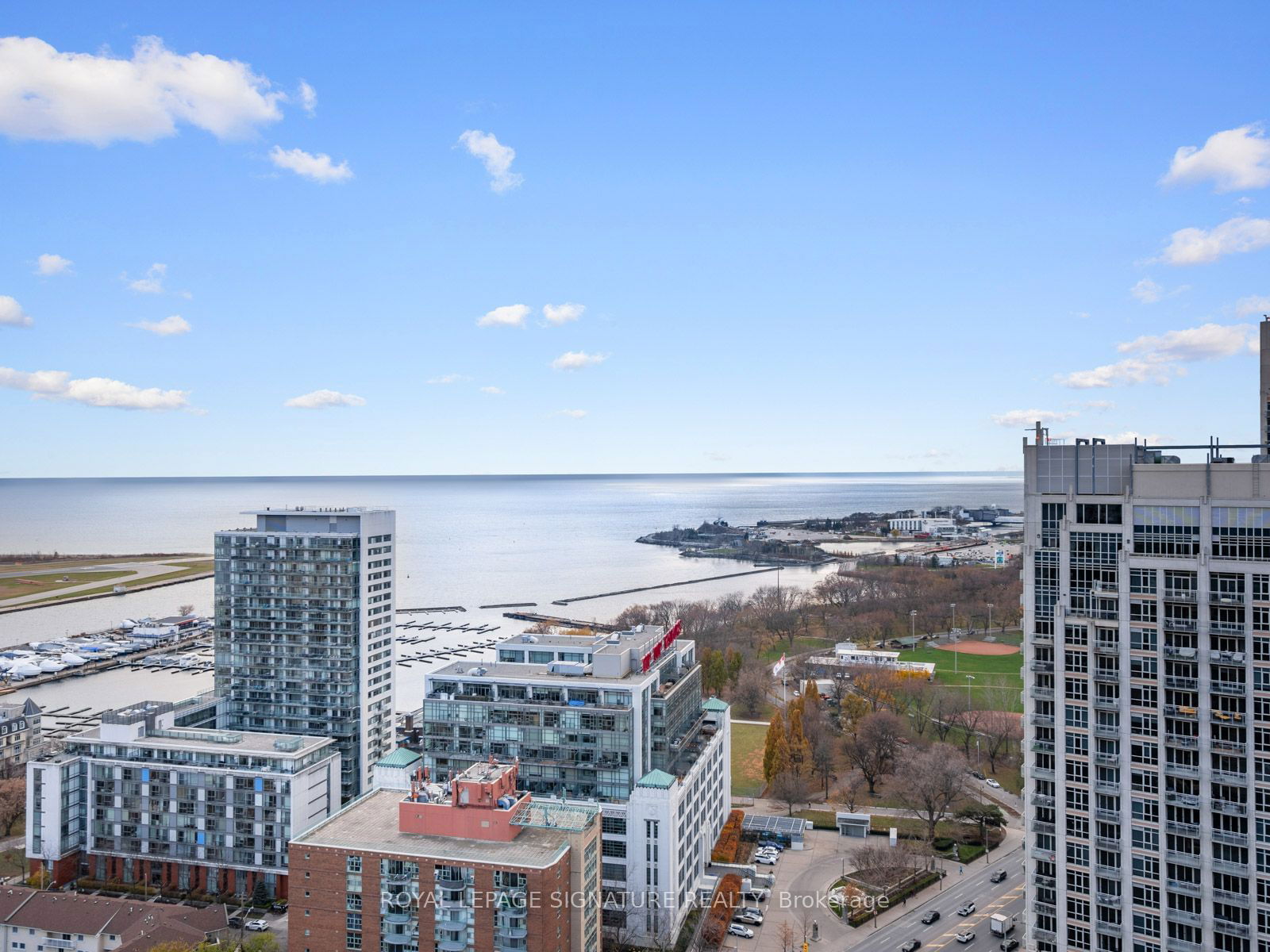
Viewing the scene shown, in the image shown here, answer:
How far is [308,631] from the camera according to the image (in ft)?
191

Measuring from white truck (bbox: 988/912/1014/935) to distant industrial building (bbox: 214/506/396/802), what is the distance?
37981 millimetres

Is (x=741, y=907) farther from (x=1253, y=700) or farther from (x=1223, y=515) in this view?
(x=1223, y=515)

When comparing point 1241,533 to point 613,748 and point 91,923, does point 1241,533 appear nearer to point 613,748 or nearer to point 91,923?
point 613,748

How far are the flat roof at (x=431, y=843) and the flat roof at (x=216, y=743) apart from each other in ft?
37.0

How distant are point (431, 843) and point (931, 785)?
1271 inches

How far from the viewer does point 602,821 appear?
43.1 meters

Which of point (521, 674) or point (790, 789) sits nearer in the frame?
point (521, 674)

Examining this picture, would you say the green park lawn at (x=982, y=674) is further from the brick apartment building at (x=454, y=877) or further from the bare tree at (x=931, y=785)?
the brick apartment building at (x=454, y=877)

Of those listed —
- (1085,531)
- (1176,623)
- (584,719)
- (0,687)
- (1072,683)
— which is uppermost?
(1085,531)

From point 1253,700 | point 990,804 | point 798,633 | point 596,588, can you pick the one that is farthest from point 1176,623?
point 596,588

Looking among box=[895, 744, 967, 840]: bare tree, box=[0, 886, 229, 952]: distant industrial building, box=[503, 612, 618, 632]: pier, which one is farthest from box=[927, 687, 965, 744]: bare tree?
box=[0, 886, 229, 952]: distant industrial building

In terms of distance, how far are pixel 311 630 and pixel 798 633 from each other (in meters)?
74.5

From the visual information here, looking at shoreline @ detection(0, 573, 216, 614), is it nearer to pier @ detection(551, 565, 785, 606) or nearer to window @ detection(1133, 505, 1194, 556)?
pier @ detection(551, 565, 785, 606)

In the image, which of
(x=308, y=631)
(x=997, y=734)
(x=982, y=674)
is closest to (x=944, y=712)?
(x=997, y=734)
